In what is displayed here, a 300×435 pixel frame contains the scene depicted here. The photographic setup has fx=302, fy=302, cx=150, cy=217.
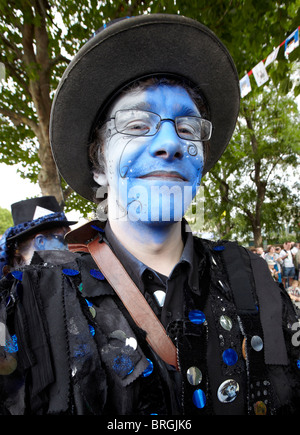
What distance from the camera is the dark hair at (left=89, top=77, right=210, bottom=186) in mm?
1430

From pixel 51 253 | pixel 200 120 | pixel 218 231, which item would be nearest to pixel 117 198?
pixel 51 253

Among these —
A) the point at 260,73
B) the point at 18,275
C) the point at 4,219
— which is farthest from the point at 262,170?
the point at 4,219

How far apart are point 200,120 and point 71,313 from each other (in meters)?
1.04

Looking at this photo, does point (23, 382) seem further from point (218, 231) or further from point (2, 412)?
point (218, 231)

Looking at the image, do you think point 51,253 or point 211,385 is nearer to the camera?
point 211,385

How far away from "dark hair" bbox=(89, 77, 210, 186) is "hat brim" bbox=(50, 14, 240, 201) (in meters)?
0.03

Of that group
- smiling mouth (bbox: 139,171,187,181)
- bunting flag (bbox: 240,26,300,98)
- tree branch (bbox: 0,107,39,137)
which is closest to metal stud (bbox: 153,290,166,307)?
smiling mouth (bbox: 139,171,187,181)

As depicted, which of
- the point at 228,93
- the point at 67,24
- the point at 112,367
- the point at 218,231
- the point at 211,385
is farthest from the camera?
the point at 218,231

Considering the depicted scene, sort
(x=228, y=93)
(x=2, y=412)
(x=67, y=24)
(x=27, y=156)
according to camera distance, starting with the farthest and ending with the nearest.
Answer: (x=27, y=156) → (x=67, y=24) → (x=228, y=93) → (x=2, y=412)

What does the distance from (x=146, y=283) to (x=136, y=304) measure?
148 mm

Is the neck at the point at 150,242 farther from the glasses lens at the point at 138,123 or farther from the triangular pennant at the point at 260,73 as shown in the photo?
the triangular pennant at the point at 260,73

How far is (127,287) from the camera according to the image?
4.20 ft

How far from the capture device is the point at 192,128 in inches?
56.1

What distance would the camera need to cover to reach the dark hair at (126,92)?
1430 mm
